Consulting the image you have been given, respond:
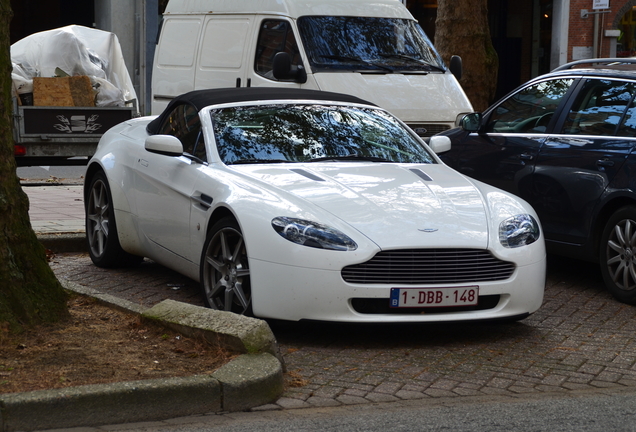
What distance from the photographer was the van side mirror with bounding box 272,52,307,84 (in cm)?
1135

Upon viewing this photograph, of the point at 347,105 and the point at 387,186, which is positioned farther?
the point at 347,105

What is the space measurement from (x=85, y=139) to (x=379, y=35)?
423cm

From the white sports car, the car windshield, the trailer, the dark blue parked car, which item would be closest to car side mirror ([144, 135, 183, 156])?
the white sports car

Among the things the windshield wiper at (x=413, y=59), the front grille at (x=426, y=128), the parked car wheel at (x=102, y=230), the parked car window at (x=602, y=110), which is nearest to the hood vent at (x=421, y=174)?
the parked car window at (x=602, y=110)

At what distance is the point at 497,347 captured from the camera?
6043 millimetres

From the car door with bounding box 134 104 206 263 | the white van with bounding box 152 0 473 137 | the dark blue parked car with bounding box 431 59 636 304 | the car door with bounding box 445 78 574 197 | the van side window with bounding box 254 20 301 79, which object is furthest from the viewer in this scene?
the van side window with bounding box 254 20 301 79

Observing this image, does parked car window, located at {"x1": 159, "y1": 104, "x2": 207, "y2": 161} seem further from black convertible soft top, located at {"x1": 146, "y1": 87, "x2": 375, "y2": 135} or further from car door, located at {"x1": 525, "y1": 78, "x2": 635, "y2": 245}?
car door, located at {"x1": 525, "y1": 78, "x2": 635, "y2": 245}

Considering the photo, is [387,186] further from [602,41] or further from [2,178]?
[602,41]

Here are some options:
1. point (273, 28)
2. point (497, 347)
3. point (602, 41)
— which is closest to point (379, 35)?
→ point (273, 28)

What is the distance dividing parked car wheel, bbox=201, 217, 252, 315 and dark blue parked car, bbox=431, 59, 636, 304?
215cm

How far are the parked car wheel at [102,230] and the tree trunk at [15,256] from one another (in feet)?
8.21

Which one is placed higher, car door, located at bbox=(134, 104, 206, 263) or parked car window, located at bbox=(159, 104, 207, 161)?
parked car window, located at bbox=(159, 104, 207, 161)

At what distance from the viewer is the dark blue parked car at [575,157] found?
7410 millimetres

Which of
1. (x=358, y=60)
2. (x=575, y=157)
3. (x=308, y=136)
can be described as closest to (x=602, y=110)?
(x=575, y=157)
